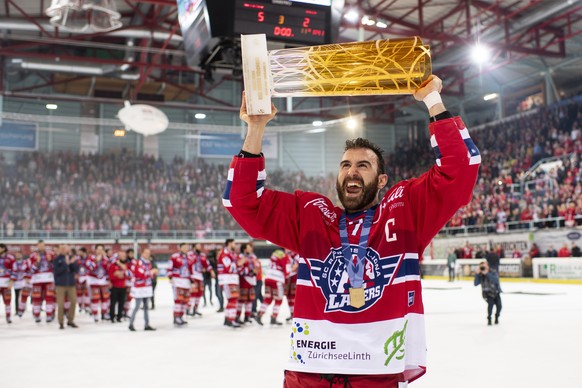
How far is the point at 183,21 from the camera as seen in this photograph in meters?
8.12

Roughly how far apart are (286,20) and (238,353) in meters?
4.15

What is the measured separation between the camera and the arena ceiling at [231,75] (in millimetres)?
18391

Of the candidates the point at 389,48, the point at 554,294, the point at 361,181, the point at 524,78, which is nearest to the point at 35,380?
the point at 361,181

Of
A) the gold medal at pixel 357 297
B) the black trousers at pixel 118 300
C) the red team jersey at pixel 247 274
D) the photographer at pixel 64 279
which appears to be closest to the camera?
the gold medal at pixel 357 297

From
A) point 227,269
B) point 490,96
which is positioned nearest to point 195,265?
point 227,269

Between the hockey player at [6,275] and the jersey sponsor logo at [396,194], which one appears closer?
the jersey sponsor logo at [396,194]

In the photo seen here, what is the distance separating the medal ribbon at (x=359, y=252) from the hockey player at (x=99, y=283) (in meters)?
10.1

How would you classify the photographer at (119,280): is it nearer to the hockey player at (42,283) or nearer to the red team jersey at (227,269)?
the hockey player at (42,283)

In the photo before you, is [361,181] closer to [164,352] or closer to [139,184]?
[164,352]

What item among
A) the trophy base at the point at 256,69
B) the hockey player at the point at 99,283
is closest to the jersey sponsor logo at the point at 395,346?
the trophy base at the point at 256,69

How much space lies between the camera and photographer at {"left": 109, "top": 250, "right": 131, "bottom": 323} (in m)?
10.7

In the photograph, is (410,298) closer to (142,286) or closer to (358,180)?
(358,180)

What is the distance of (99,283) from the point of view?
37.3 feet

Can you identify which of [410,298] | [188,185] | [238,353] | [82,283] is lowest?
[238,353]
